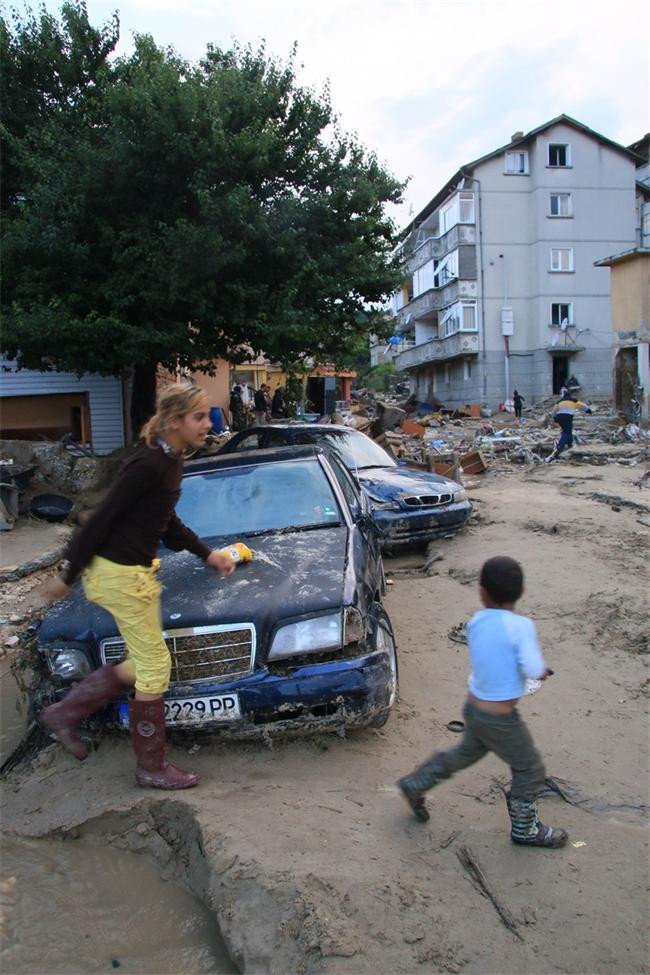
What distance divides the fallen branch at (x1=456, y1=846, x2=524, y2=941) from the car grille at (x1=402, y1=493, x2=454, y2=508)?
5506 mm

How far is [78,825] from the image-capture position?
3141 mm

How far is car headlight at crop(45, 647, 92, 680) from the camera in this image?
11.6 feet

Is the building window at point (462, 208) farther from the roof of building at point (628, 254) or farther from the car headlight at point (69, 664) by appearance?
the car headlight at point (69, 664)

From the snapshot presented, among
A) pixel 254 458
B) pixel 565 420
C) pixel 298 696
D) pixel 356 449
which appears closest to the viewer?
pixel 298 696

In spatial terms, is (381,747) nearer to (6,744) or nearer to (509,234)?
(6,744)

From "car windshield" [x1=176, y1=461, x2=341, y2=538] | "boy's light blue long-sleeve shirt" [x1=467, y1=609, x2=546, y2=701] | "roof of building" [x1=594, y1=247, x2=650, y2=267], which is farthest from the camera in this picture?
"roof of building" [x1=594, y1=247, x2=650, y2=267]

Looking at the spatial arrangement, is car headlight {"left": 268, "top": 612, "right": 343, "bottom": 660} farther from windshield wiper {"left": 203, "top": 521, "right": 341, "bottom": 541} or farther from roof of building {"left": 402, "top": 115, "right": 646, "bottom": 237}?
roof of building {"left": 402, "top": 115, "right": 646, "bottom": 237}

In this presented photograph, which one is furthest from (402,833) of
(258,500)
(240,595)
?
(258,500)

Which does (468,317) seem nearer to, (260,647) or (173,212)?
(173,212)

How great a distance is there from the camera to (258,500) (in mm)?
4941

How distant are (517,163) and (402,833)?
134 ft

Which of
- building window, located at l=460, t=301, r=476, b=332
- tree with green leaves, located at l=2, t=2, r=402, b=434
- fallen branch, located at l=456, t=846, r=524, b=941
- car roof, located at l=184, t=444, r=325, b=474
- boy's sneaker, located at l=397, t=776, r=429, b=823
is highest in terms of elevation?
building window, located at l=460, t=301, r=476, b=332

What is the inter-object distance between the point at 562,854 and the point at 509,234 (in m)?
39.0

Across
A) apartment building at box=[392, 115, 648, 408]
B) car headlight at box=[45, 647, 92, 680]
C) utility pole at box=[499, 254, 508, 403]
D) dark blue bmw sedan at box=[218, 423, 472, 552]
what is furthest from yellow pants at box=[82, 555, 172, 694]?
utility pole at box=[499, 254, 508, 403]
